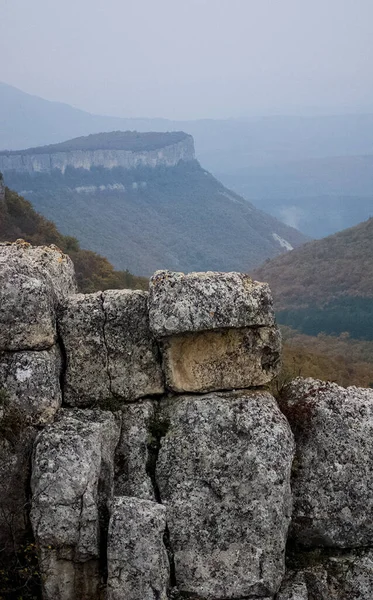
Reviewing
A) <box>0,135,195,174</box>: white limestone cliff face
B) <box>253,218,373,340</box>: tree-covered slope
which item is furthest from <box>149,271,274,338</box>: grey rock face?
<box>0,135,195,174</box>: white limestone cliff face

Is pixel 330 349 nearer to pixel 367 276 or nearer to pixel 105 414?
pixel 367 276

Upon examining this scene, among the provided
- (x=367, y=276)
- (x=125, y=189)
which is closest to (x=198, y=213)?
(x=125, y=189)

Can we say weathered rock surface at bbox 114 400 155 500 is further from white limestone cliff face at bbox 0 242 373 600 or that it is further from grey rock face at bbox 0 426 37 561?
grey rock face at bbox 0 426 37 561

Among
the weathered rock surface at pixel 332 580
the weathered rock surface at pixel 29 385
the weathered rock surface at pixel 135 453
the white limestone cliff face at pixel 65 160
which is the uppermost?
the white limestone cliff face at pixel 65 160

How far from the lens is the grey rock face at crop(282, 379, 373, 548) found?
9.05 metres

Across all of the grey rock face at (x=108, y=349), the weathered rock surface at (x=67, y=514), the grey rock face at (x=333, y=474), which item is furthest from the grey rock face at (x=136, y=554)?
the grey rock face at (x=333, y=474)

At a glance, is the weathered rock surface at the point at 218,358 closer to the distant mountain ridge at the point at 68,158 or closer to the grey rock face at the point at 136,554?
the grey rock face at the point at 136,554

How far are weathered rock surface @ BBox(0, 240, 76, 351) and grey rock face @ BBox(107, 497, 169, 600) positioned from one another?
2.64 metres

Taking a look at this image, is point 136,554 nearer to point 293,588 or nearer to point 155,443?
point 155,443

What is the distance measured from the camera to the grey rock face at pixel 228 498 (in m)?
8.12

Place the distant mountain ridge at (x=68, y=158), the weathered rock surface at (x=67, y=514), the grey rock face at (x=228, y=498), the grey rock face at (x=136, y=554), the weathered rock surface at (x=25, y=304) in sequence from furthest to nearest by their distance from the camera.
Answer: the distant mountain ridge at (x=68, y=158)
the weathered rock surface at (x=25, y=304)
the grey rock face at (x=228, y=498)
the weathered rock surface at (x=67, y=514)
the grey rock face at (x=136, y=554)

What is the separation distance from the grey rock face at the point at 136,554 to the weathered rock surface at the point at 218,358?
2.16 m

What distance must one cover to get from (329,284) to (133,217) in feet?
389

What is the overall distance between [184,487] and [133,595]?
160 cm
